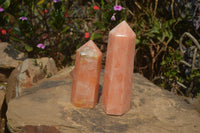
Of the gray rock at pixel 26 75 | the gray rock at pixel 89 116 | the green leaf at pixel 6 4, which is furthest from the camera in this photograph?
the green leaf at pixel 6 4

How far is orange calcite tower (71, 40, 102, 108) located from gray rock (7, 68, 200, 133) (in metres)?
0.08

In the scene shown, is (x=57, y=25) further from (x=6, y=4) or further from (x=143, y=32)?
(x=143, y=32)

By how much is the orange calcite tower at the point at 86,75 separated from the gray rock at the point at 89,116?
78mm

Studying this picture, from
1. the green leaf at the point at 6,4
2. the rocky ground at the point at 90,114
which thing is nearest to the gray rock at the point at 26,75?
the rocky ground at the point at 90,114

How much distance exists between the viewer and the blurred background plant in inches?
134

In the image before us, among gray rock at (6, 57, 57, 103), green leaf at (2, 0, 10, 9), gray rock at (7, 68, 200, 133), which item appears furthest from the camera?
green leaf at (2, 0, 10, 9)

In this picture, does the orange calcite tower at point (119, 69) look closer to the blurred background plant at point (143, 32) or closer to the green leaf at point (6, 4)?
the blurred background plant at point (143, 32)

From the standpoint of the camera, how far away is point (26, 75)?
9.78 ft

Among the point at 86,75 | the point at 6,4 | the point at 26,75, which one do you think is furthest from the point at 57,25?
the point at 86,75

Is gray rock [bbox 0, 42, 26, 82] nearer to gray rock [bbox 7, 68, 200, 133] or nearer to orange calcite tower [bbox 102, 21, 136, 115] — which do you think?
gray rock [bbox 7, 68, 200, 133]

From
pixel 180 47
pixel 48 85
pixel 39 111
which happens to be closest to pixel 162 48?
pixel 180 47

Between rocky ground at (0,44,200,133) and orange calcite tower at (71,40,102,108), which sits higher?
orange calcite tower at (71,40,102,108)

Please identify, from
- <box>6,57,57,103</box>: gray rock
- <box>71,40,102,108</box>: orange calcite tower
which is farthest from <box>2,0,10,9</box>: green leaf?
<box>71,40,102,108</box>: orange calcite tower

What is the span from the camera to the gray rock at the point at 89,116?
6.24ft
